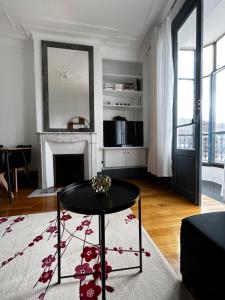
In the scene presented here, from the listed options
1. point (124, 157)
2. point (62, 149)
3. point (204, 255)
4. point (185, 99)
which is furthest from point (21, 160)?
point (204, 255)

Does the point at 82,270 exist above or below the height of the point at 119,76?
below

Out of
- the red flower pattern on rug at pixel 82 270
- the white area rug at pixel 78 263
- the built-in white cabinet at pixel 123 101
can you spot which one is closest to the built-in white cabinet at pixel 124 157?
the built-in white cabinet at pixel 123 101

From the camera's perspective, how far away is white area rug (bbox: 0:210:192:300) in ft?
3.14

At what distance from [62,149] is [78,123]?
609mm

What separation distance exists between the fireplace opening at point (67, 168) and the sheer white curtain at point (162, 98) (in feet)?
4.83

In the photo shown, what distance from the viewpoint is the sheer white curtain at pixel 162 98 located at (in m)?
2.70

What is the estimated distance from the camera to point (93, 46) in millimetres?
3311

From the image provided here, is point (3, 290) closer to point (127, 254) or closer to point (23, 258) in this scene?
point (23, 258)

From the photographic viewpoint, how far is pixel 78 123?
10.8 feet

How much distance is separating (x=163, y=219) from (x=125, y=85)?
9.77ft

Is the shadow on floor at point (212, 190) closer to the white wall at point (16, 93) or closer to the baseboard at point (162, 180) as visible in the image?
the baseboard at point (162, 180)

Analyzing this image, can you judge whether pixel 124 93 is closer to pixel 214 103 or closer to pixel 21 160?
pixel 214 103

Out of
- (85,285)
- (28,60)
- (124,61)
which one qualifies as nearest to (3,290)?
(85,285)

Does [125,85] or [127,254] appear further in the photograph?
[125,85]
